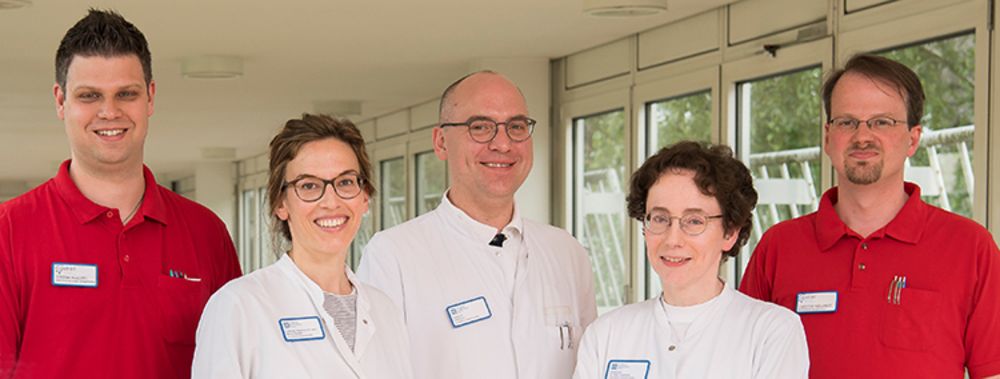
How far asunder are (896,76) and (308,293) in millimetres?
1800

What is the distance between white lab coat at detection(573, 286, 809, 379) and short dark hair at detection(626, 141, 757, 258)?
19cm

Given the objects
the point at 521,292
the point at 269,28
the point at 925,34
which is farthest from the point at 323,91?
the point at 521,292

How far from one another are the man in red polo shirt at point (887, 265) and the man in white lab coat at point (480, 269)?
0.77m

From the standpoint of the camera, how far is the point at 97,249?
3.35m

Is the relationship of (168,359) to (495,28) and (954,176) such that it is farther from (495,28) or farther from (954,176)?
(495,28)

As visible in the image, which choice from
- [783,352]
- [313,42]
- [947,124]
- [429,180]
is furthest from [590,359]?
[429,180]

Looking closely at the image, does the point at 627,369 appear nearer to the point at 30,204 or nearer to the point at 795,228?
the point at 795,228

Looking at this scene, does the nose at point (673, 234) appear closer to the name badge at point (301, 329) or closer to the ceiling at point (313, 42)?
the name badge at point (301, 329)

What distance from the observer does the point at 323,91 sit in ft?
44.3

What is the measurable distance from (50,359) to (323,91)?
34.0 ft

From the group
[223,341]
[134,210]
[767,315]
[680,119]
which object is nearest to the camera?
[223,341]

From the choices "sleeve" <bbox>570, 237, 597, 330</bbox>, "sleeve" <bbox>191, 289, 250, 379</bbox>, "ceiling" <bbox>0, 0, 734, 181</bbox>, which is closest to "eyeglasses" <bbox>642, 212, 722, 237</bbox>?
"sleeve" <bbox>570, 237, 597, 330</bbox>

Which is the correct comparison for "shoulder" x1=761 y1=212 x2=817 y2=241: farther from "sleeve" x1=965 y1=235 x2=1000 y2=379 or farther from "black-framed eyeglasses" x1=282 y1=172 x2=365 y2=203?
"black-framed eyeglasses" x1=282 y1=172 x2=365 y2=203

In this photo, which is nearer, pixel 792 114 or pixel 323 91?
pixel 792 114
